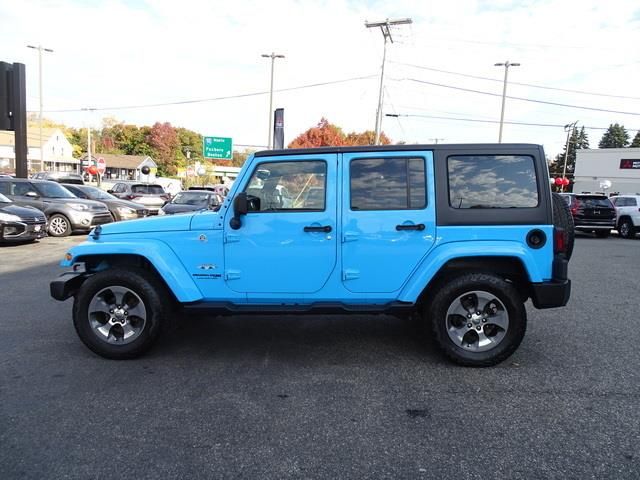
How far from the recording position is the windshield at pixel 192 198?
48.6ft

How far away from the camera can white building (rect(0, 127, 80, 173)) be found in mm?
65125

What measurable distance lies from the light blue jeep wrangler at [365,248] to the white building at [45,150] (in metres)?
69.7

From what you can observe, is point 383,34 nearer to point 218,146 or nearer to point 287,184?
point 218,146

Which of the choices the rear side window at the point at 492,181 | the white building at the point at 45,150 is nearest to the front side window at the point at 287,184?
the rear side window at the point at 492,181

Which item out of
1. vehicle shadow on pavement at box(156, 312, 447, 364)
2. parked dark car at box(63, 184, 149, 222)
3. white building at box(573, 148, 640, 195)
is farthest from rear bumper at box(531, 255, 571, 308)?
white building at box(573, 148, 640, 195)

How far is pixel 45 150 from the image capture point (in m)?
72.0

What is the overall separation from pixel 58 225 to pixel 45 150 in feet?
231

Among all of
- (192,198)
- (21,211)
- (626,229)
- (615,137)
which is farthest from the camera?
(615,137)

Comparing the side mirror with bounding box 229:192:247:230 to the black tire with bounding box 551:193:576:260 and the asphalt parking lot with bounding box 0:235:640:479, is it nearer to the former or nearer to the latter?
the asphalt parking lot with bounding box 0:235:640:479

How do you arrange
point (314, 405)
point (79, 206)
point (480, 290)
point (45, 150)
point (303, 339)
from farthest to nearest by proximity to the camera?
point (45, 150), point (79, 206), point (303, 339), point (480, 290), point (314, 405)

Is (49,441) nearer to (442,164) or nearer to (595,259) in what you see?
(442,164)

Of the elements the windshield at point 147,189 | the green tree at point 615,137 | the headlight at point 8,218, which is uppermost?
the green tree at point 615,137

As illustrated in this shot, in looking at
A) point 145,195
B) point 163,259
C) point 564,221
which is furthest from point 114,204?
point 564,221

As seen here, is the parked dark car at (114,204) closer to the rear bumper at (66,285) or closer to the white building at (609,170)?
the rear bumper at (66,285)
